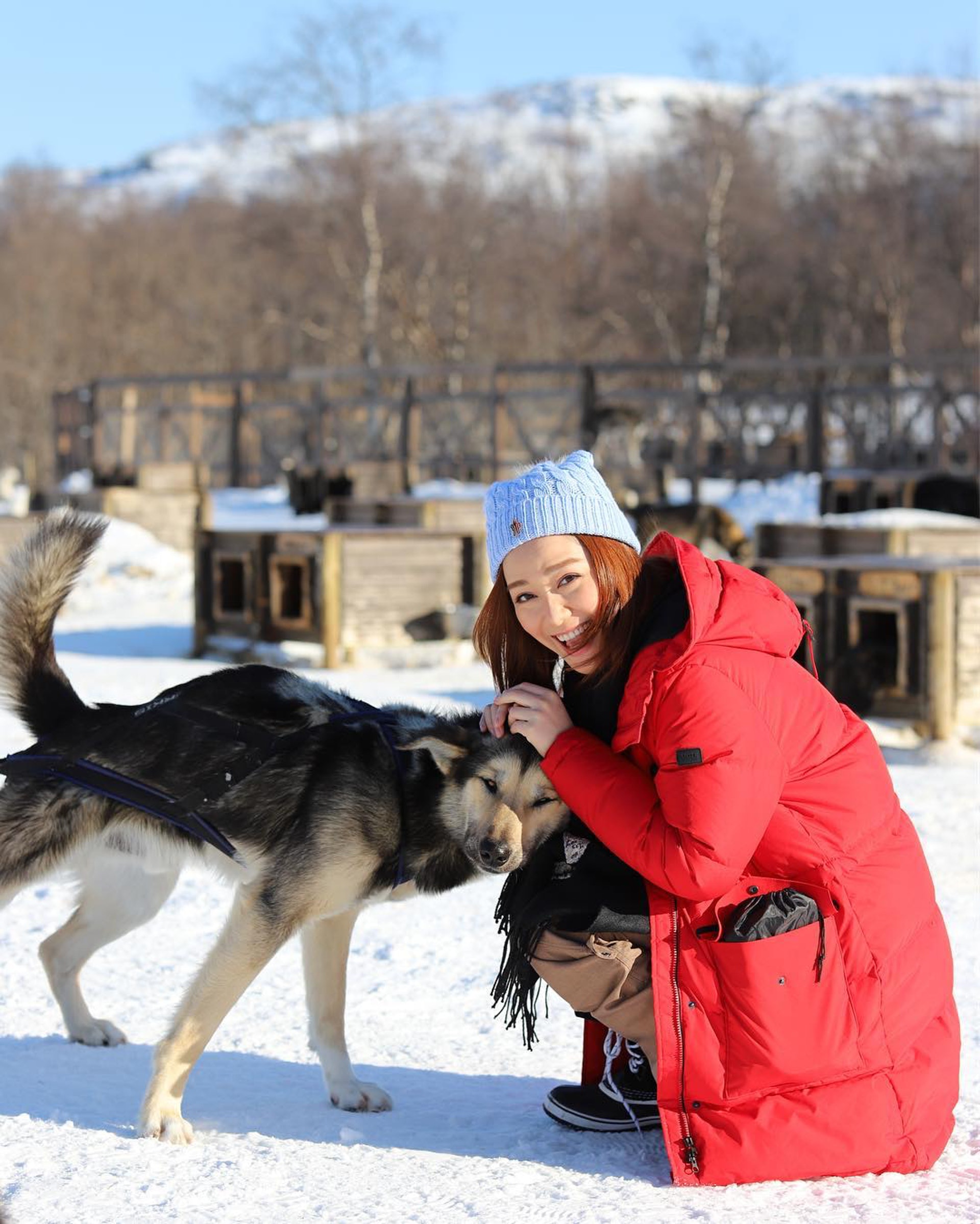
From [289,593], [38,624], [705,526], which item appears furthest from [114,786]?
[705,526]

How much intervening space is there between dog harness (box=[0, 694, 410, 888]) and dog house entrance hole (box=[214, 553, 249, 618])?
673cm

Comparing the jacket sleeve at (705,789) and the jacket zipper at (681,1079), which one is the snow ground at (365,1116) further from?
the jacket sleeve at (705,789)

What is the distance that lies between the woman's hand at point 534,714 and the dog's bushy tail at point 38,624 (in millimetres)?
955

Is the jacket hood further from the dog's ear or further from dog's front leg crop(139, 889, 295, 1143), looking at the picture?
dog's front leg crop(139, 889, 295, 1143)

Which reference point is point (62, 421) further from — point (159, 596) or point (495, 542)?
point (495, 542)

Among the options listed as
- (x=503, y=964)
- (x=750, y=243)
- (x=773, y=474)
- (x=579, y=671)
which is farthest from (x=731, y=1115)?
(x=750, y=243)

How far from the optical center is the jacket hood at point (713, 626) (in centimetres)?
246

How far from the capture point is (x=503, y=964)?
286 cm

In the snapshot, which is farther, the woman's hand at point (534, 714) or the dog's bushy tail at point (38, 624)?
the dog's bushy tail at point (38, 624)

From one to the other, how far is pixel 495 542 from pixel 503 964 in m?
0.82

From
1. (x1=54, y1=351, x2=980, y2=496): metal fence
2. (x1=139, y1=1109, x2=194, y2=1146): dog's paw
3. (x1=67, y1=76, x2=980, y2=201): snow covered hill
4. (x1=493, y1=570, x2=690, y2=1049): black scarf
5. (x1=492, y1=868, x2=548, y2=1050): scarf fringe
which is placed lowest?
(x1=139, y1=1109, x2=194, y2=1146): dog's paw

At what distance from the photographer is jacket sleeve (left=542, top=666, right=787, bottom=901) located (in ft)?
7.86

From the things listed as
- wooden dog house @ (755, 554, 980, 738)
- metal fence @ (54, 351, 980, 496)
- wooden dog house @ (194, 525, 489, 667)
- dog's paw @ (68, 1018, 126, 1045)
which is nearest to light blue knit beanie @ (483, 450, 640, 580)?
dog's paw @ (68, 1018, 126, 1045)

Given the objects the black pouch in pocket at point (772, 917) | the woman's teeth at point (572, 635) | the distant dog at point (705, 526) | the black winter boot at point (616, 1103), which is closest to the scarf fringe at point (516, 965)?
the black winter boot at point (616, 1103)
